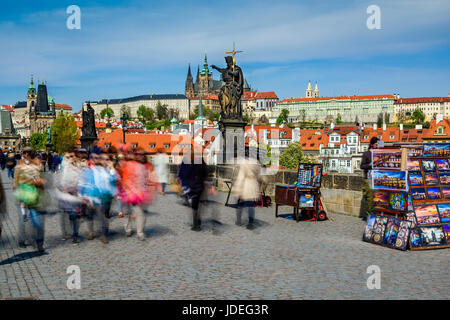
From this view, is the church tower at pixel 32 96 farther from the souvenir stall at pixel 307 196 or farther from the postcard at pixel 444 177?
the postcard at pixel 444 177

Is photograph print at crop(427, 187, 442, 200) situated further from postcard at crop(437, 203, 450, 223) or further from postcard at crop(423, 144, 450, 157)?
postcard at crop(423, 144, 450, 157)

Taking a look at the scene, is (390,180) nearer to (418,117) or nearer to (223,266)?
(223,266)

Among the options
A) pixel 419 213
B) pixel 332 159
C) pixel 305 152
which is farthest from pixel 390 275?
pixel 305 152

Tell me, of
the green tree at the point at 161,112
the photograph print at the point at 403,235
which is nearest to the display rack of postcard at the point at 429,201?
the photograph print at the point at 403,235

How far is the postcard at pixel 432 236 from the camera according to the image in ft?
25.3

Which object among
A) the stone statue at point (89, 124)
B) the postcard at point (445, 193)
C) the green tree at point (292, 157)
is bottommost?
the green tree at point (292, 157)

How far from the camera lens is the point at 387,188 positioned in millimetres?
Result: 8047

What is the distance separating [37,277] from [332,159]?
85.9 m

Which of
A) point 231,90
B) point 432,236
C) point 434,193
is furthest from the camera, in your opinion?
point 231,90

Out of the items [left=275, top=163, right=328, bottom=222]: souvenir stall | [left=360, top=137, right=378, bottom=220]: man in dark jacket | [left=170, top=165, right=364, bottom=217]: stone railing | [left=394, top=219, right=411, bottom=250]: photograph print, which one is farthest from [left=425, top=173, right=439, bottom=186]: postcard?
[left=170, top=165, right=364, bottom=217]: stone railing

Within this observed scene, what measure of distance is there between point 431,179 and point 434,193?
0.80ft

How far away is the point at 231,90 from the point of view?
1636 centimetres

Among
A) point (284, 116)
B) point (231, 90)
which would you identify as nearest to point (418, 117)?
point (284, 116)

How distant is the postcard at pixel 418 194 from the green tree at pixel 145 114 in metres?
185
